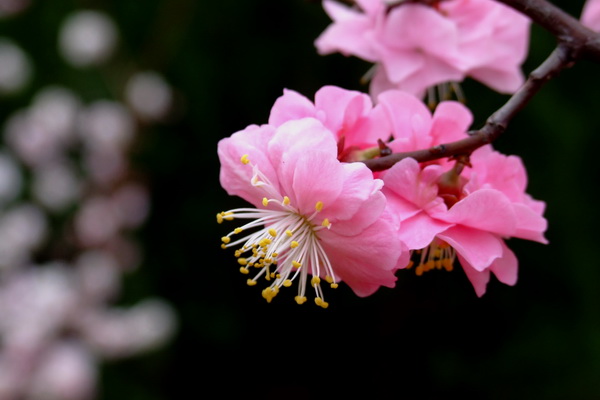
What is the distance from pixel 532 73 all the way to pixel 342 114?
0.12 meters

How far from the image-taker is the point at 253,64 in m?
1.85

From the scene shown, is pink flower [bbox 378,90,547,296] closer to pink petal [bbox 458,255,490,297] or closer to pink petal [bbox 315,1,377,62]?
pink petal [bbox 458,255,490,297]

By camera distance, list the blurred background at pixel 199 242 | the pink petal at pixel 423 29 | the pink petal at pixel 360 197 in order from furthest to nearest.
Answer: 1. the blurred background at pixel 199 242
2. the pink petal at pixel 423 29
3. the pink petal at pixel 360 197

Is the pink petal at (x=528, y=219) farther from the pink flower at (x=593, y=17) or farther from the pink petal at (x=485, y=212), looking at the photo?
the pink flower at (x=593, y=17)

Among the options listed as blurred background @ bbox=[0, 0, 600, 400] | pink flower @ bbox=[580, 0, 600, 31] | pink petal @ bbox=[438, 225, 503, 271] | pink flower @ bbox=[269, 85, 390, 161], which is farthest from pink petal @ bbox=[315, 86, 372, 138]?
blurred background @ bbox=[0, 0, 600, 400]

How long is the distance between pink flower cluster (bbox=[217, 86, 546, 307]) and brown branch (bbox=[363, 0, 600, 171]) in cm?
1

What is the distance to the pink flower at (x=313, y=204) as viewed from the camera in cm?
41

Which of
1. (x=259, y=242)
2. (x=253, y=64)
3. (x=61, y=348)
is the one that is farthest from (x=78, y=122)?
(x=259, y=242)

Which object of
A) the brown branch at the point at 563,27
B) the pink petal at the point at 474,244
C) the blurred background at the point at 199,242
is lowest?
the blurred background at the point at 199,242

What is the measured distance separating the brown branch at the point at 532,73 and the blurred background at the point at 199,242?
112cm

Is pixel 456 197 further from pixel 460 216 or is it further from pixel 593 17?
pixel 593 17

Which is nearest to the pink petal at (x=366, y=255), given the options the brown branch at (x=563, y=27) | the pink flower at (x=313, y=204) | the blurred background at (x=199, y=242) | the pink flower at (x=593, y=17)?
the pink flower at (x=313, y=204)

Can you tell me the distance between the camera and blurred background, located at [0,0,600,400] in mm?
1576

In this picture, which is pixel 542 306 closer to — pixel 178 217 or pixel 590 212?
pixel 590 212
